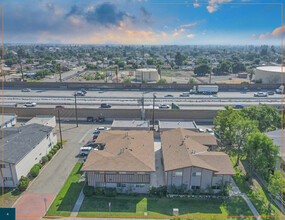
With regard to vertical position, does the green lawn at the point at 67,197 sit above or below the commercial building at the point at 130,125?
below

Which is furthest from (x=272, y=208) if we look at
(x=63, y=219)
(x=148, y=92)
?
(x=148, y=92)

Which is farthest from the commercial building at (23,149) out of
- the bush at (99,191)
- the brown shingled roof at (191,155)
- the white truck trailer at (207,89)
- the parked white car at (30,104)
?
the white truck trailer at (207,89)

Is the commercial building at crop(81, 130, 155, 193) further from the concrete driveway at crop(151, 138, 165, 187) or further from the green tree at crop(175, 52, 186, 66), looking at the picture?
the green tree at crop(175, 52, 186, 66)

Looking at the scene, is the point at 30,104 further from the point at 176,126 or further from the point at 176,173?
the point at 176,173

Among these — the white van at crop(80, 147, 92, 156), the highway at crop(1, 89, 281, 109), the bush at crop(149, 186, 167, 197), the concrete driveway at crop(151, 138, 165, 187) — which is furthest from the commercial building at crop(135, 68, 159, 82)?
the bush at crop(149, 186, 167, 197)

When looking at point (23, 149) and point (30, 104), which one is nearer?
point (23, 149)

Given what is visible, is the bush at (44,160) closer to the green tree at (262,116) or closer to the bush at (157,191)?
the bush at (157,191)

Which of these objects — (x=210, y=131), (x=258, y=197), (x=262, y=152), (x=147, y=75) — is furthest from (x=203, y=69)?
(x=258, y=197)
